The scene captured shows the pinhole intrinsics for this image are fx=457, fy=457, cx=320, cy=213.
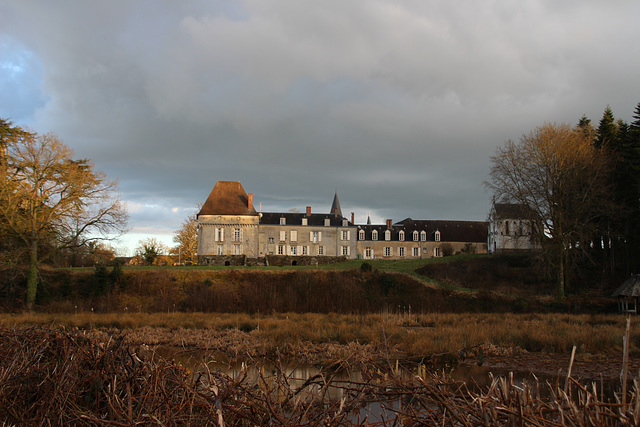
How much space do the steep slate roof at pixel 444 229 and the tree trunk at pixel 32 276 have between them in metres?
40.9

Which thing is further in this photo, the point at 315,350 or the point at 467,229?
the point at 467,229

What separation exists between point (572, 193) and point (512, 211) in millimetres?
3920

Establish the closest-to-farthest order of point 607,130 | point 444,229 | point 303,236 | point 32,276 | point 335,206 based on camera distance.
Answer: point 32,276
point 607,130
point 303,236
point 444,229
point 335,206

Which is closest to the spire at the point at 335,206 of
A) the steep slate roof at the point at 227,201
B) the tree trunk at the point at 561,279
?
the steep slate roof at the point at 227,201

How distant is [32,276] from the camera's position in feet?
89.0

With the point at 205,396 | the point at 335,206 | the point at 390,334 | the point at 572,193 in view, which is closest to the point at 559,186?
the point at 572,193

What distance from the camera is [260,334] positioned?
17.5 meters

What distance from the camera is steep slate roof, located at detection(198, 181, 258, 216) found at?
5331cm

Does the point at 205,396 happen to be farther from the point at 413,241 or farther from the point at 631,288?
the point at 413,241

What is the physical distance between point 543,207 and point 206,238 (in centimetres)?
3616

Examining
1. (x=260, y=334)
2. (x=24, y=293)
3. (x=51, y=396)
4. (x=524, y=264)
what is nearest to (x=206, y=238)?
(x=24, y=293)

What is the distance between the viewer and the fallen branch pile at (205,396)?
7.64 ft

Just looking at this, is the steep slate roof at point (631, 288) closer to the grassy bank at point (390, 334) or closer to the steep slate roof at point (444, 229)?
the grassy bank at point (390, 334)

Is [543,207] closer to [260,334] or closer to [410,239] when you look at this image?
[260,334]
